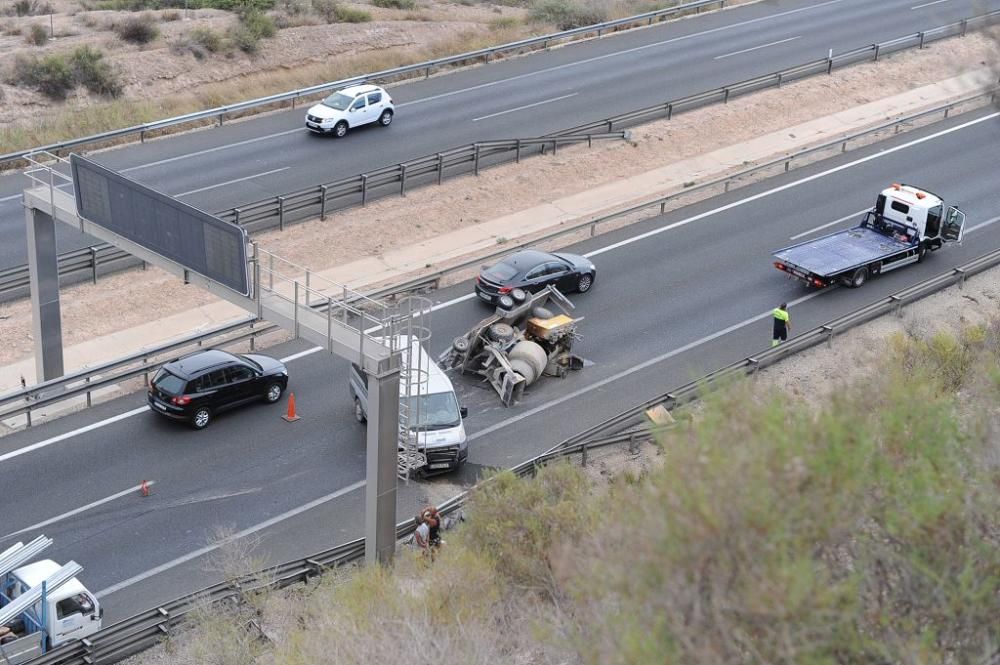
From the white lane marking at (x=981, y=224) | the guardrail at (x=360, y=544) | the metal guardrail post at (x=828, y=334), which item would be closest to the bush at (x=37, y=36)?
the guardrail at (x=360, y=544)

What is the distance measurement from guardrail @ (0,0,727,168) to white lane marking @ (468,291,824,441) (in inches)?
638

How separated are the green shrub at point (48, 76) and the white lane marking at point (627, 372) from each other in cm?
2479

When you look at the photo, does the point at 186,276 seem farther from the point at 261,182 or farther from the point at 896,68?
the point at 896,68

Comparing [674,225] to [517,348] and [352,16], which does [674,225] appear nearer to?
[517,348]

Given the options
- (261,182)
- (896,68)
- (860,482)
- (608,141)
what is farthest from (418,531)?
(896,68)

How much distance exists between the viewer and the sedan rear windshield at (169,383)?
23.1 m

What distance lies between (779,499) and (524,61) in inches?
1514

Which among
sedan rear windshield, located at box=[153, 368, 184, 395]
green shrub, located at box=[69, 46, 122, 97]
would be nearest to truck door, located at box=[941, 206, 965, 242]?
sedan rear windshield, located at box=[153, 368, 184, 395]

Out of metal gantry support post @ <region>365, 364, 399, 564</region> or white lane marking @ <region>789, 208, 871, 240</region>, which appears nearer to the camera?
metal gantry support post @ <region>365, 364, 399, 564</region>

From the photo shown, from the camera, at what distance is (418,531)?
1880cm

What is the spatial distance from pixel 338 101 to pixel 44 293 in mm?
16337

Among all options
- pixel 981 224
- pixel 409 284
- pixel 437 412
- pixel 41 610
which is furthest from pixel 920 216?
pixel 41 610

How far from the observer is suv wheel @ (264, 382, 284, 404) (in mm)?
24312

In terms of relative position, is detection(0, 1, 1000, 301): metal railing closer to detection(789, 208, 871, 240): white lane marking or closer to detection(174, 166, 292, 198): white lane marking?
detection(174, 166, 292, 198): white lane marking
